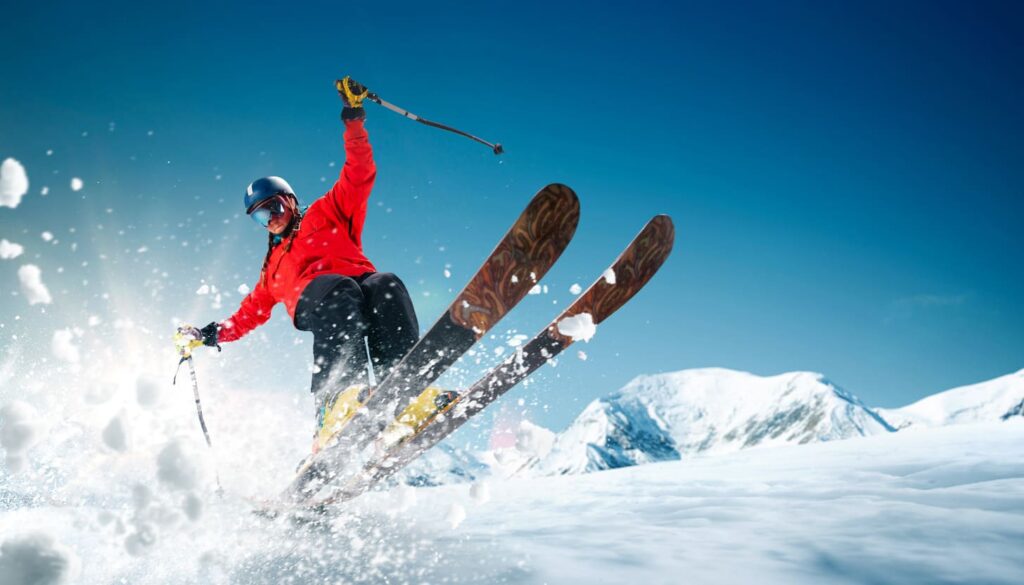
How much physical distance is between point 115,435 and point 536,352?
2.85 m

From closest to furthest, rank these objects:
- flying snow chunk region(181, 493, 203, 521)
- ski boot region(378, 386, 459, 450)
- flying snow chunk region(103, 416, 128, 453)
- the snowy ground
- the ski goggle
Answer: the snowy ground → flying snow chunk region(181, 493, 203, 521) → flying snow chunk region(103, 416, 128, 453) → ski boot region(378, 386, 459, 450) → the ski goggle

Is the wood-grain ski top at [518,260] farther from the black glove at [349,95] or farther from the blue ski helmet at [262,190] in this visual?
the blue ski helmet at [262,190]

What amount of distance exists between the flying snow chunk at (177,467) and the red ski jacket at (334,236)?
4.87ft

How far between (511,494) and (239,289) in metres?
3.01

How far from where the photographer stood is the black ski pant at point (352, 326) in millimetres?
3898

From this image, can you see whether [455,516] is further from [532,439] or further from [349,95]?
[349,95]

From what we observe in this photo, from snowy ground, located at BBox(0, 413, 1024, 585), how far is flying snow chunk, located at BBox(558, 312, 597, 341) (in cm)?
117

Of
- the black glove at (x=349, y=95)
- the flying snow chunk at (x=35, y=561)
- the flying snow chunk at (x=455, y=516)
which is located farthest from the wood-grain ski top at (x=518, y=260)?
the flying snow chunk at (x=35, y=561)

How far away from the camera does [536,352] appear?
4.54m

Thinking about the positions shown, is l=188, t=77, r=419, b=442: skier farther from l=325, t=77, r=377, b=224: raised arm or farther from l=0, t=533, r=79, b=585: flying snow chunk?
l=0, t=533, r=79, b=585: flying snow chunk

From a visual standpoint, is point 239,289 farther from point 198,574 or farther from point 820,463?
point 820,463

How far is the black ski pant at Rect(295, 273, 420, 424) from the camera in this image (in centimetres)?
390

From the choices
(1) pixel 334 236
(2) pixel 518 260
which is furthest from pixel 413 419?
→ (1) pixel 334 236

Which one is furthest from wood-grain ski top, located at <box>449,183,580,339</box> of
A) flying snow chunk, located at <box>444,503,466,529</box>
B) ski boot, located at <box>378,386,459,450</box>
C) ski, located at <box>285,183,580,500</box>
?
flying snow chunk, located at <box>444,503,466,529</box>
